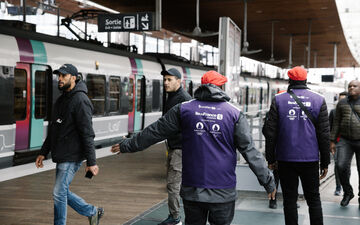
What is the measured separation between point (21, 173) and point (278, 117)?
589 centimetres

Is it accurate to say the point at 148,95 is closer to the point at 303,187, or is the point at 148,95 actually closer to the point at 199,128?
the point at 303,187

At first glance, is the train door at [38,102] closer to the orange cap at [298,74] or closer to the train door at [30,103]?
the train door at [30,103]

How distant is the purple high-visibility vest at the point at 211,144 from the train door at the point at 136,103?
1061cm

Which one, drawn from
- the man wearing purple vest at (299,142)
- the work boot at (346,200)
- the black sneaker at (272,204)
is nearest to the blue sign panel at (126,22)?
the black sneaker at (272,204)

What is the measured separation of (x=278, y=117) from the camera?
475cm

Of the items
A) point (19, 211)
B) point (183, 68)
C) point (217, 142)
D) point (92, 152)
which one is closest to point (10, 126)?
point (19, 211)

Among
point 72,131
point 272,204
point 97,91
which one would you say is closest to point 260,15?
point 97,91

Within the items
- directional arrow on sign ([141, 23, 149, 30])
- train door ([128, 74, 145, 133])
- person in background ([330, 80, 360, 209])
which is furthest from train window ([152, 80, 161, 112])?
person in background ([330, 80, 360, 209])

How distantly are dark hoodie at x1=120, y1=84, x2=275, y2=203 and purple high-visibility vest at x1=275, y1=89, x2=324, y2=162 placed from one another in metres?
1.31

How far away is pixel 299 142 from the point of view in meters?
4.63

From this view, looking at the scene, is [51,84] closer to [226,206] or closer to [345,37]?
[226,206]

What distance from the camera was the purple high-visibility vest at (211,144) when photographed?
3301 mm

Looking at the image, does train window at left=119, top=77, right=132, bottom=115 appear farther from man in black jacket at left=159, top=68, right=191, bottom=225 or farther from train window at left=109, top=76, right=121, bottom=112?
man in black jacket at left=159, top=68, right=191, bottom=225

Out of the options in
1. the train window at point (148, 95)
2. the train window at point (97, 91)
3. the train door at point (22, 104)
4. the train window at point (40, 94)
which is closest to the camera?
the train door at point (22, 104)
